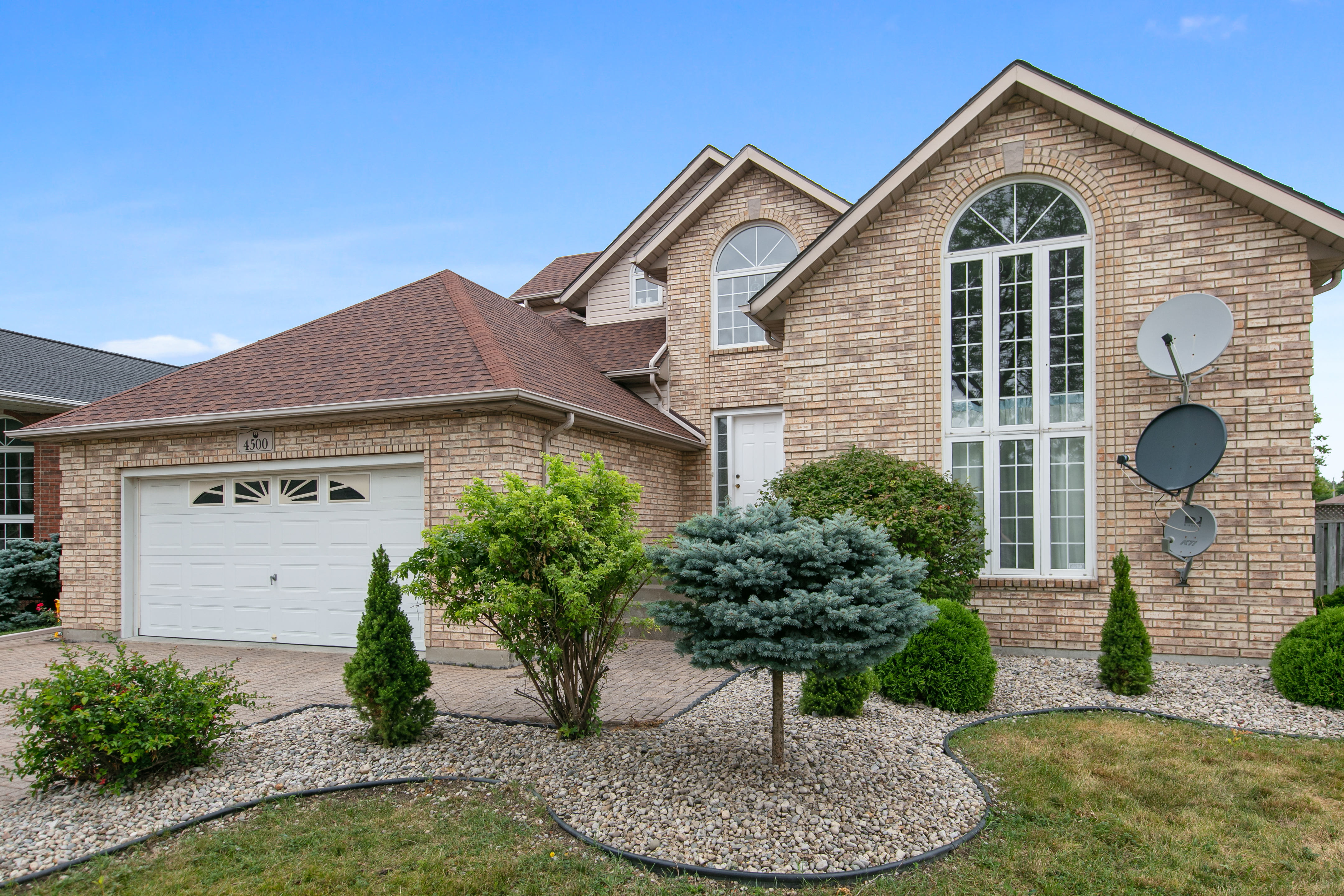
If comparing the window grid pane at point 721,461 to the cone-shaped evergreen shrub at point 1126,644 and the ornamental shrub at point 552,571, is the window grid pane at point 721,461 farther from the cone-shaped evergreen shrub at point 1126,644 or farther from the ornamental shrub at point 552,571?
the ornamental shrub at point 552,571

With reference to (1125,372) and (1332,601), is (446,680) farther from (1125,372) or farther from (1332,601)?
(1332,601)

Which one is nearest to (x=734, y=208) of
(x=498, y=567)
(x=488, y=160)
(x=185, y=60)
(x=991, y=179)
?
(x=991, y=179)

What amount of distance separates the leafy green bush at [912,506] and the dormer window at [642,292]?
7189 mm

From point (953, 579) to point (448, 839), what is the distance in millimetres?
5774

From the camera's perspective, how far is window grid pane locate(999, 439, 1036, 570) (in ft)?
27.7

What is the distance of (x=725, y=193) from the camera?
13164 millimetres

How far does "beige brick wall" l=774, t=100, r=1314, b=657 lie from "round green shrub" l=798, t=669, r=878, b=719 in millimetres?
3292

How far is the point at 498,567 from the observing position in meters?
4.98

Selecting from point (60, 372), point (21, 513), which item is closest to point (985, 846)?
point (21, 513)

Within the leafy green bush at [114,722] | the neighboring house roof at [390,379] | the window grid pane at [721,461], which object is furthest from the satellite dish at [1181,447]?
the leafy green bush at [114,722]

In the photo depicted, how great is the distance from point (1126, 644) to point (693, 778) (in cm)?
451

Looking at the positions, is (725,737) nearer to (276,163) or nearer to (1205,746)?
(1205,746)

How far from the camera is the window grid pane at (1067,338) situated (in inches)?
331

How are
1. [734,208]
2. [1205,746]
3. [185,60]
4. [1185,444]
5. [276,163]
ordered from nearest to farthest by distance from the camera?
[1205,746] → [1185,444] → [185,60] → [734,208] → [276,163]
